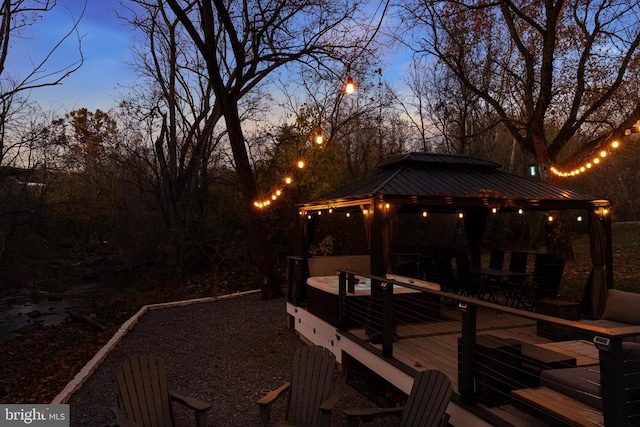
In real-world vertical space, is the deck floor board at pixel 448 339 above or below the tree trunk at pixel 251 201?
below

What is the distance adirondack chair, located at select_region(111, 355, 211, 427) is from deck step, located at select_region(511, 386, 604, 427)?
8.22 ft

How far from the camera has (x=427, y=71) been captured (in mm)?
20625

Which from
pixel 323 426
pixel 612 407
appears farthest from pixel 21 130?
pixel 612 407

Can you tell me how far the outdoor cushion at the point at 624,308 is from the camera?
5023 mm

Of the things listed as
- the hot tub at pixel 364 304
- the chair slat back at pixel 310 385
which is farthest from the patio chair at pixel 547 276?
the chair slat back at pixel 310 385

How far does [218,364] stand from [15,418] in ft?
8.22

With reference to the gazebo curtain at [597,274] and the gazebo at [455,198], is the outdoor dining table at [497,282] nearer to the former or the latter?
the gazebo curtain at [597,274]

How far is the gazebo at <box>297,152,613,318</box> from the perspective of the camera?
5844 mm

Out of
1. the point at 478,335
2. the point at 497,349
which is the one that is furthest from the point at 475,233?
the point at 497,349

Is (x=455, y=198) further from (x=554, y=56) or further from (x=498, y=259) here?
(x=554, y=56)

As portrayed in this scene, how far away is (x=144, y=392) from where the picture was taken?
12.7ft

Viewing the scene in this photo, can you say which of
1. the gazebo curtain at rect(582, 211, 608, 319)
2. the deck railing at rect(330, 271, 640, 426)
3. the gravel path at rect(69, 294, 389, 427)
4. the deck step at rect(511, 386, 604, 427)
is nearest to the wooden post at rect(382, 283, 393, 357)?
the deck railing at rect(330, 271, 640, 426)

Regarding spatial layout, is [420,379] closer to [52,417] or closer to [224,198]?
[52,417]

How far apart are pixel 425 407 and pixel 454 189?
161 inches
